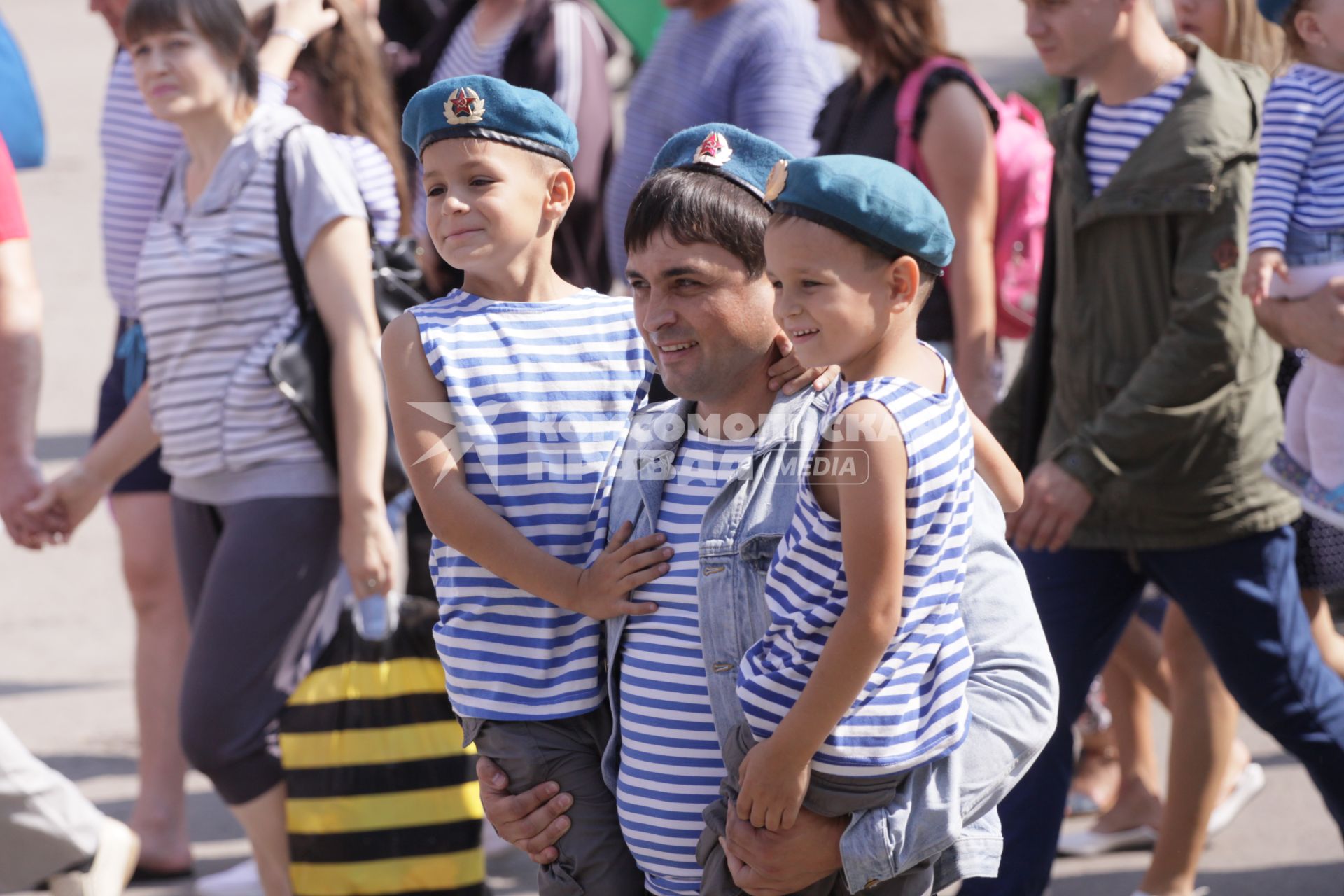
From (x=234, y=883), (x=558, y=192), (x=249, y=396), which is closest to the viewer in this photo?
(x=558, y=192)

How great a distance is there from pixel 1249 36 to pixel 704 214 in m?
2.17

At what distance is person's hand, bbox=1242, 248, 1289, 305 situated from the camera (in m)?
3.11

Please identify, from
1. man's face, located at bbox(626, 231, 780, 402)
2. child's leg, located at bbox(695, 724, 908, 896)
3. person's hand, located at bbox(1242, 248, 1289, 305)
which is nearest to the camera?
child's leg, located at bbox(695, 724, 908, 896)

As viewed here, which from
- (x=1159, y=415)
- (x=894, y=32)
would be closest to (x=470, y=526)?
(x=1159, y=415)

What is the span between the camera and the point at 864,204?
6.49 ft

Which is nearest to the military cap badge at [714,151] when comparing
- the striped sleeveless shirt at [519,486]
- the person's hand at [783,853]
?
the striped sleeveless shirt at [519,486]

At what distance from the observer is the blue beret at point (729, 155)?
2.23m

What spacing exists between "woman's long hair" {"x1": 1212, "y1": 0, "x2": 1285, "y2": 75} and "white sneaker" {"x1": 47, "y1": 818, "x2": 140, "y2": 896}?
3.04 meters

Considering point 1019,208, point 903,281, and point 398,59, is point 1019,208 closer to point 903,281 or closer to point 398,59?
point 903,281

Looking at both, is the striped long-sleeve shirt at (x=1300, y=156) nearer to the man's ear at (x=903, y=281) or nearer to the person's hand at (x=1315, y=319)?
the person's hand at (x=1315, y=319)

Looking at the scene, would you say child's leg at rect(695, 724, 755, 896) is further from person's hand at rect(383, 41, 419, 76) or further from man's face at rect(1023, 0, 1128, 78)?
person's hand at rect(383, 41, 419, 76)

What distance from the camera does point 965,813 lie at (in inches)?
84.7

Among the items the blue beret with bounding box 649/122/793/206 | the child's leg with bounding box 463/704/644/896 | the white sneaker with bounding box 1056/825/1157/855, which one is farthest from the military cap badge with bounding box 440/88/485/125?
the white sneaker with bounding box 1056/825/1157/855

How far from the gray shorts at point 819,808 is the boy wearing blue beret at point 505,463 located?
248 mm
